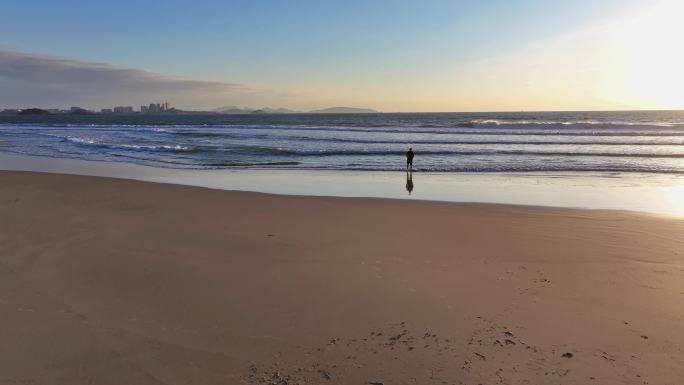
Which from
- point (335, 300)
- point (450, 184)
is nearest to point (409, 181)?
point (450, 184)

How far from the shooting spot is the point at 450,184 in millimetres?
16391

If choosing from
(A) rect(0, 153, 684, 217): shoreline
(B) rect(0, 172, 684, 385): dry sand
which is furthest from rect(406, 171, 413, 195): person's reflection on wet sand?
(B) rect(0, 172, 684, 385): dry sand

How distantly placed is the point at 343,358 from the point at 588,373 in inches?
74.0

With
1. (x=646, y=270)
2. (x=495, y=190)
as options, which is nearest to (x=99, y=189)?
(x=495, y=190)

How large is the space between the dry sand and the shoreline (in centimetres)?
371

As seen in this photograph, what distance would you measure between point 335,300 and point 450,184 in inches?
465

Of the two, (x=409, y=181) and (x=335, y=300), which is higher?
(x=409, y=181)

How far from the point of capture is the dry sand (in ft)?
12.7

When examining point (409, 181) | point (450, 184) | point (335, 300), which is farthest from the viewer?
point (409, 181)

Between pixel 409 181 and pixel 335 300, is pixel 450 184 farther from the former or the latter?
pixel 335 300

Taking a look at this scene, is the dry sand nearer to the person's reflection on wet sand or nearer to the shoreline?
the shoreline

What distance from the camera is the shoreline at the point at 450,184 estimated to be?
1303cm

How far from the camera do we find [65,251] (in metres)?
6.91

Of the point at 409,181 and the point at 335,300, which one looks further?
the point at 409,181
